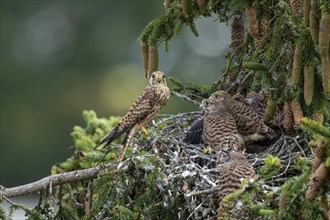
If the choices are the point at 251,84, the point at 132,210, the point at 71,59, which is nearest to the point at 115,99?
the point at 71,59

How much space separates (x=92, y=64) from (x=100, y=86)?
58.4 inches

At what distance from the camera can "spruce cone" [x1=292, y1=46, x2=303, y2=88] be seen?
6492mm

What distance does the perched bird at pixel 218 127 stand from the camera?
7641 millimetres

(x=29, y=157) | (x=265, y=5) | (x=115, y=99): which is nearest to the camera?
(x=265, y=5)

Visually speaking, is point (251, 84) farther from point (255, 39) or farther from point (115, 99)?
point (115, 99)

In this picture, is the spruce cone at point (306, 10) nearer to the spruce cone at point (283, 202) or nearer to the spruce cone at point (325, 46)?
the spruce cone at point (325, 46)

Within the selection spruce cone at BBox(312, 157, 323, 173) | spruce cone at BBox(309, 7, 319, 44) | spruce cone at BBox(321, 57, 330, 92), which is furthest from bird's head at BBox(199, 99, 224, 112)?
spruce cone at BBox(312, 157, 323, 173)

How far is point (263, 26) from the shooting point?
7.25m

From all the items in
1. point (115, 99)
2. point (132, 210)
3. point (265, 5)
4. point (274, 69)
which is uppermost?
point (115, 99)

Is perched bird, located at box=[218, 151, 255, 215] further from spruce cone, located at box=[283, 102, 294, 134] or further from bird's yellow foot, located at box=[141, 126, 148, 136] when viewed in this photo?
bird's yellow foot, located at box=[141, 126, 148, 136]

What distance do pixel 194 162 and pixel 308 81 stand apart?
119 centimetres

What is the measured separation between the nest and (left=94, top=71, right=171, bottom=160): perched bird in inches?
3.7

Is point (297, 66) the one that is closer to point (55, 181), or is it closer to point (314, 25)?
point (314, 25)

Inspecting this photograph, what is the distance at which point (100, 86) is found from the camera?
85.7ft
